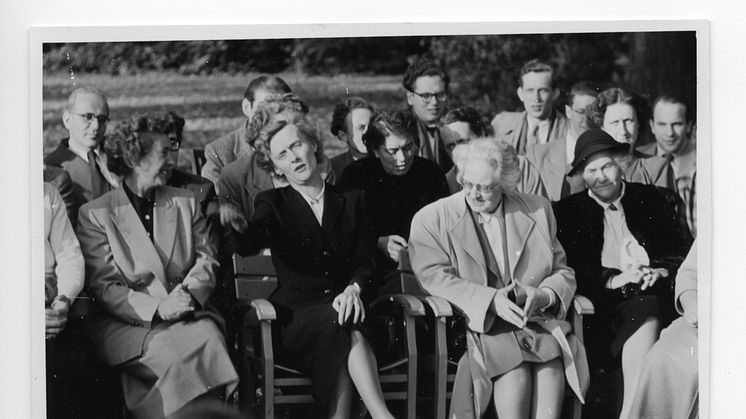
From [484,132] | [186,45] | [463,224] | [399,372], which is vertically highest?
[186,45]

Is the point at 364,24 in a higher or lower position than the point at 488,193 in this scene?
higher

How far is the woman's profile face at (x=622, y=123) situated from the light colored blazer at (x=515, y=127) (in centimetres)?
13

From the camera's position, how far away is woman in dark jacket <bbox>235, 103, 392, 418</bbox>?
11.5ft

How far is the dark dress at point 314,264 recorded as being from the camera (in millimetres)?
3516

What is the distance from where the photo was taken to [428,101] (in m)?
3.58

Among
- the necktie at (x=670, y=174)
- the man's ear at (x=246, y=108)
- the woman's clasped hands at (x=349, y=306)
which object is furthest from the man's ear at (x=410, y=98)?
the necktie at (x=670, y=174)

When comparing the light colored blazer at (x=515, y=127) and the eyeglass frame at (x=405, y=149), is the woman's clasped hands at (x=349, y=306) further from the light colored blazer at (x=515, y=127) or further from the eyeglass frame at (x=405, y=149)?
the light colored blazer at (x=515, y=127)

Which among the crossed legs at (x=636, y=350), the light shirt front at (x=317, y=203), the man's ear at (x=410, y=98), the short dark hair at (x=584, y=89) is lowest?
the crossed legs at (x=636, y=350)

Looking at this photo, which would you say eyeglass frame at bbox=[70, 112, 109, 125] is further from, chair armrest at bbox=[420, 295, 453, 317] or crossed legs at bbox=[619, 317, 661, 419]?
crossed legs at bbox=[619, 317, 661, 419]

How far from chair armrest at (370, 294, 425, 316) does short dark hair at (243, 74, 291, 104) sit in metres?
0.69

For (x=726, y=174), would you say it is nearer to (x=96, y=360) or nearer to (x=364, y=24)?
(x=364, y=24)

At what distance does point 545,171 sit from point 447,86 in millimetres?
392

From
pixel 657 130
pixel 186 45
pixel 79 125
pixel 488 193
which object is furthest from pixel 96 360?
A: pixel 657 130

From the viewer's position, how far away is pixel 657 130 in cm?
363
